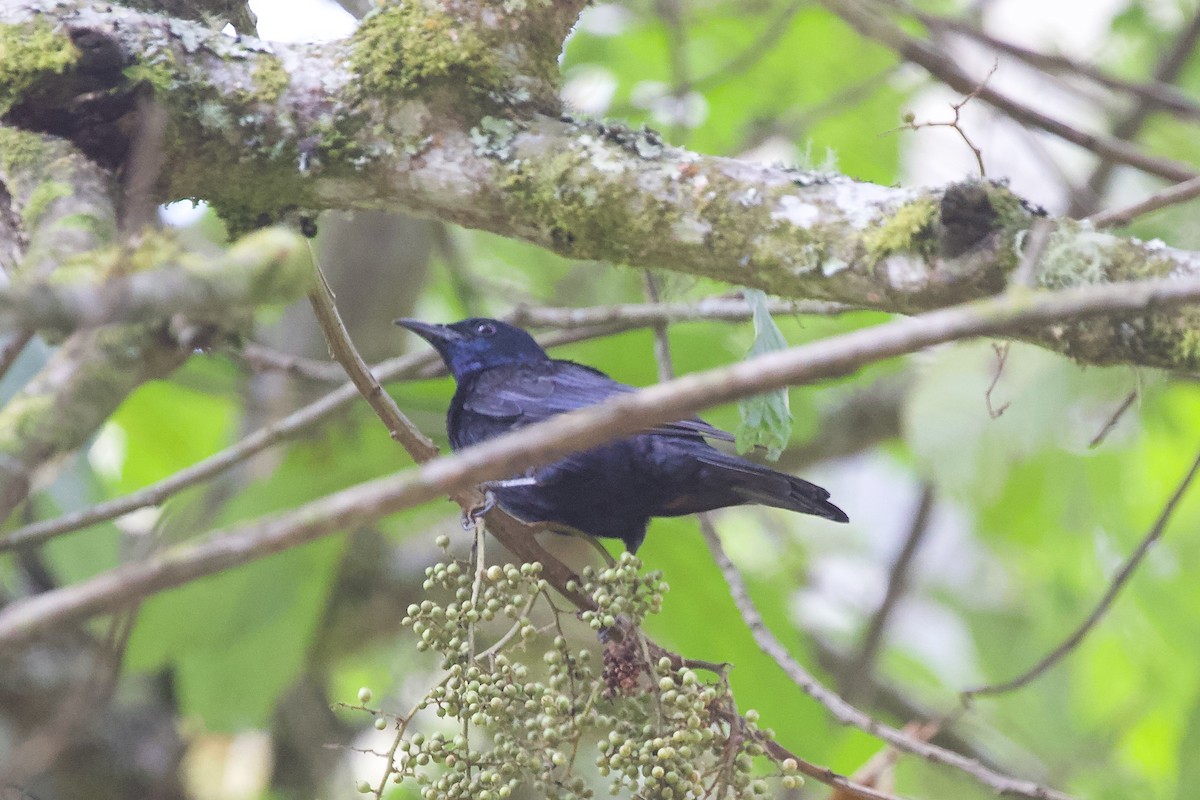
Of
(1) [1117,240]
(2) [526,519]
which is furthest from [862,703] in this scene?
(1) [1117,240]

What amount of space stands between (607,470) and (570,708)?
1.42 metres

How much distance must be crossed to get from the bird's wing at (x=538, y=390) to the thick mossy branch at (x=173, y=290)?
2110mm

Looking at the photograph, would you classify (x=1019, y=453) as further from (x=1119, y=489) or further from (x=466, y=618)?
(x=466, y=618)

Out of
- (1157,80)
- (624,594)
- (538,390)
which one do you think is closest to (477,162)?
(624,594)

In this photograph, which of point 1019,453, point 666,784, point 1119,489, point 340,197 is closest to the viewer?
point 666,784

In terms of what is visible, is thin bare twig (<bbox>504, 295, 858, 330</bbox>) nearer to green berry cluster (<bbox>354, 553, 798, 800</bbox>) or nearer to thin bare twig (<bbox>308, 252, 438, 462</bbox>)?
thin bare twig (<bbox>308, 252, 438, 462</bbox>)

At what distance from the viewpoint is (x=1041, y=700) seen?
17.3 ft

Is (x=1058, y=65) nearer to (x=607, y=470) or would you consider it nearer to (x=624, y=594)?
(x=607, y=470)

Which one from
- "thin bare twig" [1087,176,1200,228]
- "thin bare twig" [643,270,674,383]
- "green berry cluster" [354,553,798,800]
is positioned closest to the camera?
"green berry cluster" [354,553,798,800]

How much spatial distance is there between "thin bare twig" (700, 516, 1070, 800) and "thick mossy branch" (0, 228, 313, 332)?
1.69 m

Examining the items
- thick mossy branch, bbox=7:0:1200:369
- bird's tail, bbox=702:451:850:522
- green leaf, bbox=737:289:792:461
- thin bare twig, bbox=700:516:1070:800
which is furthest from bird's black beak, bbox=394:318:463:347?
green leaf, bbox=737:289:792:461

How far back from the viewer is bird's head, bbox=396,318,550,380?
3955 millimetres

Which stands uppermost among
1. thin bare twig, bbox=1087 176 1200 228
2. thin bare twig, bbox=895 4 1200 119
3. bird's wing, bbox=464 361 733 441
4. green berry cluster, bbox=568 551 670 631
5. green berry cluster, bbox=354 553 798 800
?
thin bare twig, bbox=895 4 1200 119

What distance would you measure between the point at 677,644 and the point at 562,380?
89cm
